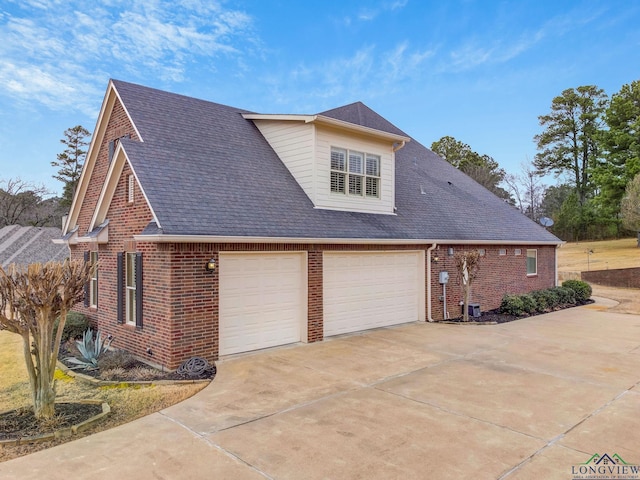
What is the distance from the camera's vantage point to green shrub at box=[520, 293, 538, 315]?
1399cm

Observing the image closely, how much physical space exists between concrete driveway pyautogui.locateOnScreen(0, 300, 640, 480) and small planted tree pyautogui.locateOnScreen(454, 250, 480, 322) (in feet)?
12.4

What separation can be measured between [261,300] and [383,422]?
4464 mm

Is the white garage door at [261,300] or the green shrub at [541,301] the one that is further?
the green shrub at [541,301]

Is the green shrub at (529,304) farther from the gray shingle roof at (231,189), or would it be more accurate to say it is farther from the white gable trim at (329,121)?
the white gable trim at (329,121)

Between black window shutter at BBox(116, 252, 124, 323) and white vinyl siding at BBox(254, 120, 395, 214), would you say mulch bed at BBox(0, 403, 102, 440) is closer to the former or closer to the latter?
black window shutter at BBox(116, 252, 124, 323)

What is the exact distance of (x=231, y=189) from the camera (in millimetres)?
9430

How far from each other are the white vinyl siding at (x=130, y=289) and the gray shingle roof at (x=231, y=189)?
1798 mm

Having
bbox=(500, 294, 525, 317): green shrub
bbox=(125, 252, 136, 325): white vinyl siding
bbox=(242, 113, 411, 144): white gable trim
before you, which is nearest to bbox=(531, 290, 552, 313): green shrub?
bbox=(500, 294, 525, 317): green shrub

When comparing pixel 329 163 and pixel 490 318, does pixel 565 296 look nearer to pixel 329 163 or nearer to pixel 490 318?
pixel 490 318

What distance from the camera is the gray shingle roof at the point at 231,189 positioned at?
325 inches

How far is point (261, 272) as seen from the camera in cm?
903

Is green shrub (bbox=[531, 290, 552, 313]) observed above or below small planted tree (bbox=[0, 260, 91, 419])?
below

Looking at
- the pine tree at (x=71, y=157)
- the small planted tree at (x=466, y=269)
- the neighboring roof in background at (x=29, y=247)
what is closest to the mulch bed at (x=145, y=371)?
the small planted tree at (x=466, y=269)

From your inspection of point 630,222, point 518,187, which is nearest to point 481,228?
point 630,222
